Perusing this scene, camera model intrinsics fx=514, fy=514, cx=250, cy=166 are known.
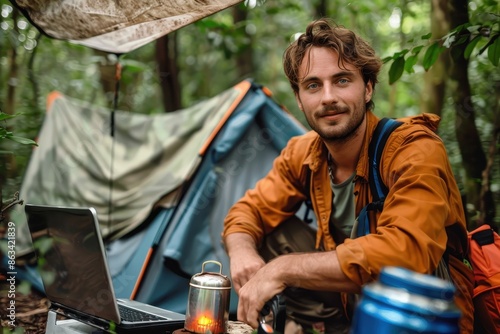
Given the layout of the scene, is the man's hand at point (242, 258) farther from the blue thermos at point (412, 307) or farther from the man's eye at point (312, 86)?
the blue thermos at point (412, 307)

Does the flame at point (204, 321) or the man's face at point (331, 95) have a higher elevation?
the man's face at point (331, 95)

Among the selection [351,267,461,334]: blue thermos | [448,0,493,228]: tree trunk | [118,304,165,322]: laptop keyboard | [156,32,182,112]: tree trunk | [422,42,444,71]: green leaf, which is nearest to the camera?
[351,267,461,334]: blue thermos

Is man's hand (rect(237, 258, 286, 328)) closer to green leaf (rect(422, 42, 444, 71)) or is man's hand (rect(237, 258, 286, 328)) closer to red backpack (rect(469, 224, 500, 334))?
red backpack (rect(469, 224, 500, 334))

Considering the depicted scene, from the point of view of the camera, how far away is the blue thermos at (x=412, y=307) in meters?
1.00

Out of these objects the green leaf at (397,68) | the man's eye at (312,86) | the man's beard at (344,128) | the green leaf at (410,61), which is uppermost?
the green leaf at (410,61)

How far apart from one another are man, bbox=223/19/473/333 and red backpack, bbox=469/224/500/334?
5 cm


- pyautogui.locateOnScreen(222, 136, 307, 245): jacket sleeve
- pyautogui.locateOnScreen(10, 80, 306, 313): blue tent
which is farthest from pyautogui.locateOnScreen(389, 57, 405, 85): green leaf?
pyautogui.locateOnScreen(10, 80, 306, 313): blue tent

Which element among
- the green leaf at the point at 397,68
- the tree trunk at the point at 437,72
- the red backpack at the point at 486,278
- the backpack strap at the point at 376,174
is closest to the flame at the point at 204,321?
the backpack strap at the point at 376,174

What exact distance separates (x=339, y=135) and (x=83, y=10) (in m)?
1.24

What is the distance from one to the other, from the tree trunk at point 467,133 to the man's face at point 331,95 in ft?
3.88

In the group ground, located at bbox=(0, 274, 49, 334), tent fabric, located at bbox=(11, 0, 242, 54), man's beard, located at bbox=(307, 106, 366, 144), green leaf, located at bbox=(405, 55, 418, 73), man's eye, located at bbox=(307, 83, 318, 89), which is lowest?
ground, located at bbox=(0, 274, 49, 334)

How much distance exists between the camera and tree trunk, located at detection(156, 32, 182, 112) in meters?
5.33

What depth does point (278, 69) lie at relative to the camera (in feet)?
31.1

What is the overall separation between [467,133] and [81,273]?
2388 millimetres
